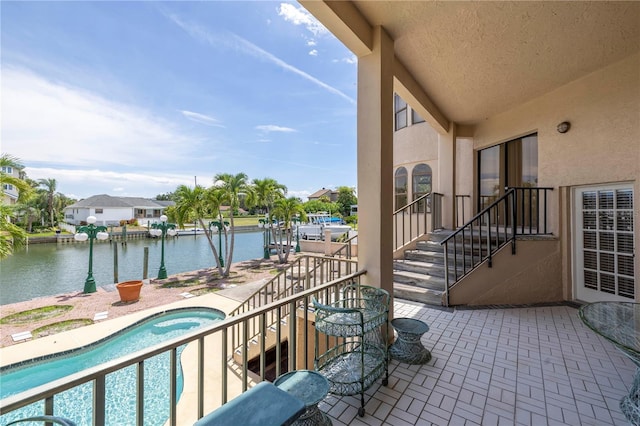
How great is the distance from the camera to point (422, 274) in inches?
191

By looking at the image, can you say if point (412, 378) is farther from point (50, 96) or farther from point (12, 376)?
point (50, 96)

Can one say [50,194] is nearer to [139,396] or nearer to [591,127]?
[139,396]

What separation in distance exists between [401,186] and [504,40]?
567 cm

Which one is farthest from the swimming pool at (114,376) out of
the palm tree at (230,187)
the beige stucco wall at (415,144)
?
the beige stucco wall at (415,144)

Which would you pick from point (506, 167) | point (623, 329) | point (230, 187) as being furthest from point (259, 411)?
point (230, 187)

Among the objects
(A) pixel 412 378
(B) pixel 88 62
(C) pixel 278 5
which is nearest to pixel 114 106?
(B) pixel 88 62

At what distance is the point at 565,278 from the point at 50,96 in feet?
33.7

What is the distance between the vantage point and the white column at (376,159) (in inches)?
109

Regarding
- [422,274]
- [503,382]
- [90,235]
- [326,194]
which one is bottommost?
[503,382]

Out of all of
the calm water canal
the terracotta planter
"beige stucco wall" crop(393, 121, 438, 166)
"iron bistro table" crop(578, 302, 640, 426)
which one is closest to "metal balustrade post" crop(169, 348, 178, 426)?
"iron bistro table" crop(578, 302, 640, 426)

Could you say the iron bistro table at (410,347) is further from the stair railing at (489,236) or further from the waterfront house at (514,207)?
the stair railing at (489,236)

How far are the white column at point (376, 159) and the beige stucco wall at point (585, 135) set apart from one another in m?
3.45

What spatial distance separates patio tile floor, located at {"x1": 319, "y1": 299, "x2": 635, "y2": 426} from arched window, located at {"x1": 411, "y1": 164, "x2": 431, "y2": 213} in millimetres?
4841

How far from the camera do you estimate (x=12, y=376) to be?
480 centimetres
